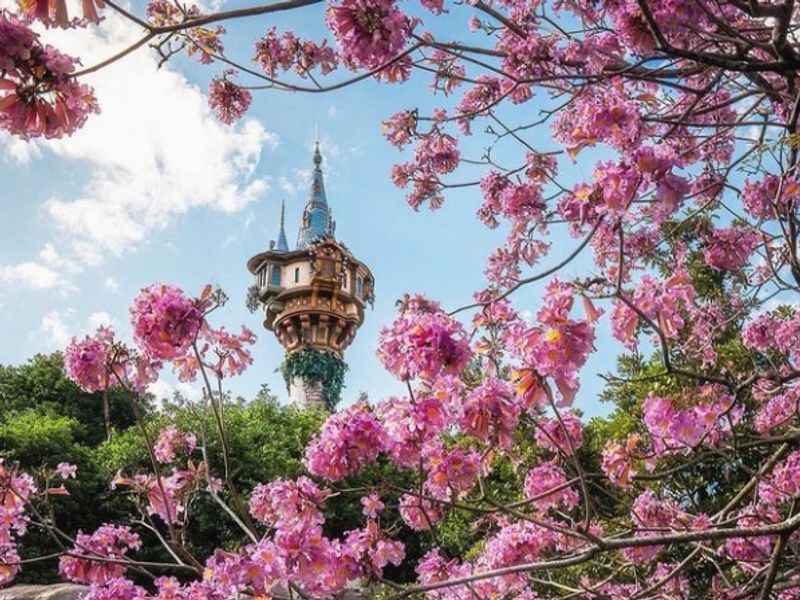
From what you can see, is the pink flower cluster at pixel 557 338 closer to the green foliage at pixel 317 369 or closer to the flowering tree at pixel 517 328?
the flowering tree at pixel 517 328

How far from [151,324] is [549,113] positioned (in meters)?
2.14

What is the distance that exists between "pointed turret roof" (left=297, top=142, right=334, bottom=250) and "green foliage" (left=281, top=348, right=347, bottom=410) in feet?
21.8

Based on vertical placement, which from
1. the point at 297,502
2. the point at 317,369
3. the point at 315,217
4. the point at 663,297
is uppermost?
the point at 315,217

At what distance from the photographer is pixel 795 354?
175 inches

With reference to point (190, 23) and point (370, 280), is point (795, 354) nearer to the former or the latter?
point (190, 23)

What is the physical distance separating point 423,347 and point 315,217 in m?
26.8

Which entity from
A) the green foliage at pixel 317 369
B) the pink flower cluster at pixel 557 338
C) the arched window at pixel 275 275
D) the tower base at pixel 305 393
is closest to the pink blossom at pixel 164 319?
the pink flower cluster at pixel 557 338

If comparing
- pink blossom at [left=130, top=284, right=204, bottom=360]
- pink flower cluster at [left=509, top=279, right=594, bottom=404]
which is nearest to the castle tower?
pink blossom at [left=130, top=284, right=204, bottom=360]

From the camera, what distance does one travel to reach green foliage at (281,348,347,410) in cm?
2142

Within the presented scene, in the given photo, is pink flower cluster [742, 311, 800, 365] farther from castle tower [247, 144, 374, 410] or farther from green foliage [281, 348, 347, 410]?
green foliage [281, 348, 347, 410]

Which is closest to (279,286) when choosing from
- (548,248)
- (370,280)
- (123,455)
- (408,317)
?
(370,280)

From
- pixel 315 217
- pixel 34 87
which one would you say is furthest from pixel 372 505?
pixel 315 217

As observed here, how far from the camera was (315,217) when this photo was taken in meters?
28.9

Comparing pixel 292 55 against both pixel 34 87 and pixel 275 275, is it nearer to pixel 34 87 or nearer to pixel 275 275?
pixel 34 87
